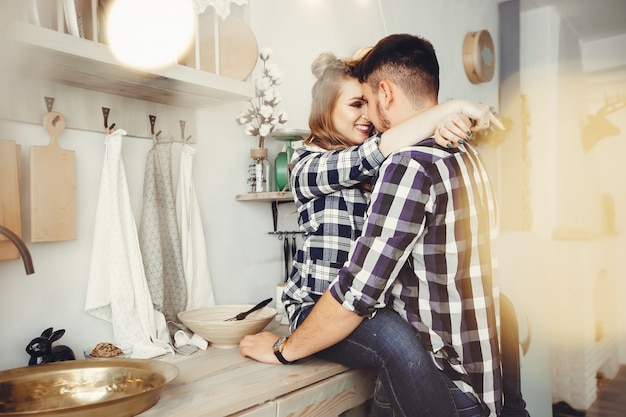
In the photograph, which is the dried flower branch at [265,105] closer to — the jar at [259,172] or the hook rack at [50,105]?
the jar at [259,172]

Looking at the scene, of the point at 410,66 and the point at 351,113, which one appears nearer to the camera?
the point at 410,66

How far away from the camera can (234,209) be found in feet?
6.45

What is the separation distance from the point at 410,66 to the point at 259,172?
81 centimetres

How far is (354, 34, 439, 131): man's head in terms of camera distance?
1.29m

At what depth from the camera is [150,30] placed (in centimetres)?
151

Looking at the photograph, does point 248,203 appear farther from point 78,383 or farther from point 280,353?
point 78,383

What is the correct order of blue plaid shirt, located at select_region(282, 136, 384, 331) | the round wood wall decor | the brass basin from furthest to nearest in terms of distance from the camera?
the round wood wall decor → blue plaid shirt, located at select_region(282, 136, 384, 331) → the brass basin

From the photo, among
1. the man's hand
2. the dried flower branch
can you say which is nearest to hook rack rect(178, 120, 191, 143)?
the dried flower branch

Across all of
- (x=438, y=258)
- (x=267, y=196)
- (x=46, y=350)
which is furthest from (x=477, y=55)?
(x=46, y=350)

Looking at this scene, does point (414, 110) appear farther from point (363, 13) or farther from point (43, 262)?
point (363, 13)

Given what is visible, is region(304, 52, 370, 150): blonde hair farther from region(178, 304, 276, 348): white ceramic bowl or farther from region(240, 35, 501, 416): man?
region(178, 304, 276, 348): white ceramic bowl

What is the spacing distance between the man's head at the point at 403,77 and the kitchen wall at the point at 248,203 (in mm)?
738

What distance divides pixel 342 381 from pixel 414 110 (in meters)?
0.71

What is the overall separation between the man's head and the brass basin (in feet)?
2.65
